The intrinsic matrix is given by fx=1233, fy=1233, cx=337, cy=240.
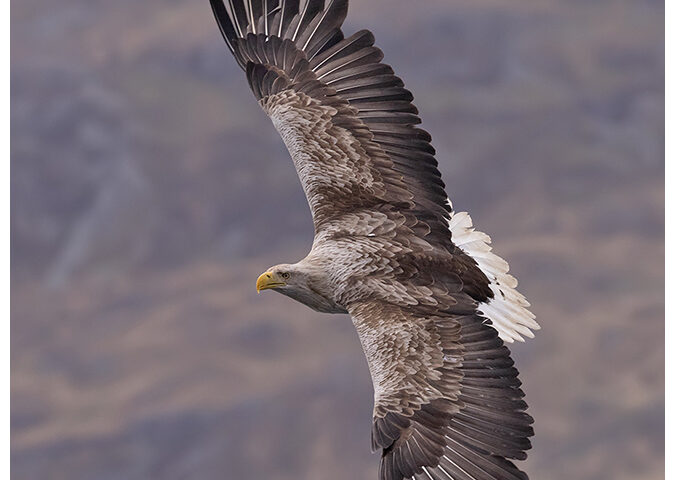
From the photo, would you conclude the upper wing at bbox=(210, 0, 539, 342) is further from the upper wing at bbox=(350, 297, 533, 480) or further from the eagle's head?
the upper wing at bbox=(350, 297, 533, 480)

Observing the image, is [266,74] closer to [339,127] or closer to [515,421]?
[339,127]

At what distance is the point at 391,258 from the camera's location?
32.4ft

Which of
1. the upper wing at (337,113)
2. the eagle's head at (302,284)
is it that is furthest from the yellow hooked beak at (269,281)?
the upper wing at (337,113)

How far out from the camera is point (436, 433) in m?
9.05

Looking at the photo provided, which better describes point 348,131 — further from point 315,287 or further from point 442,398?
point 442,398

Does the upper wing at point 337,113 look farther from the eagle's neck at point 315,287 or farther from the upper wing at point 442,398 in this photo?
the upper wing at point 442,398

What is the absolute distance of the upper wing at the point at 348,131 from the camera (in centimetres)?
1030

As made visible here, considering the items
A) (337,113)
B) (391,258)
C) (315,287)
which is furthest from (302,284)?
(337,113)

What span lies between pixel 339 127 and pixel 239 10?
156cm

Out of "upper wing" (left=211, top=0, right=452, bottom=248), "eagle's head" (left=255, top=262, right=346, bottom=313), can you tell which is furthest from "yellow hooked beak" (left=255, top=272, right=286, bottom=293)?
"upper wing" (left=211, top=0, right=452, bottom=248)

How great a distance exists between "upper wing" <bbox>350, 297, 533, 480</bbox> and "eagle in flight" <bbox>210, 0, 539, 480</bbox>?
0.01m

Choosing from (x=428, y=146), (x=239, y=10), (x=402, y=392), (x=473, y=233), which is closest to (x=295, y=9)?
(x=239, y=10)

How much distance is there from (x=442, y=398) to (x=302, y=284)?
162 cm

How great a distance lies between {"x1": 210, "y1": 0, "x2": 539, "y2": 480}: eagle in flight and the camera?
9.07 metres
